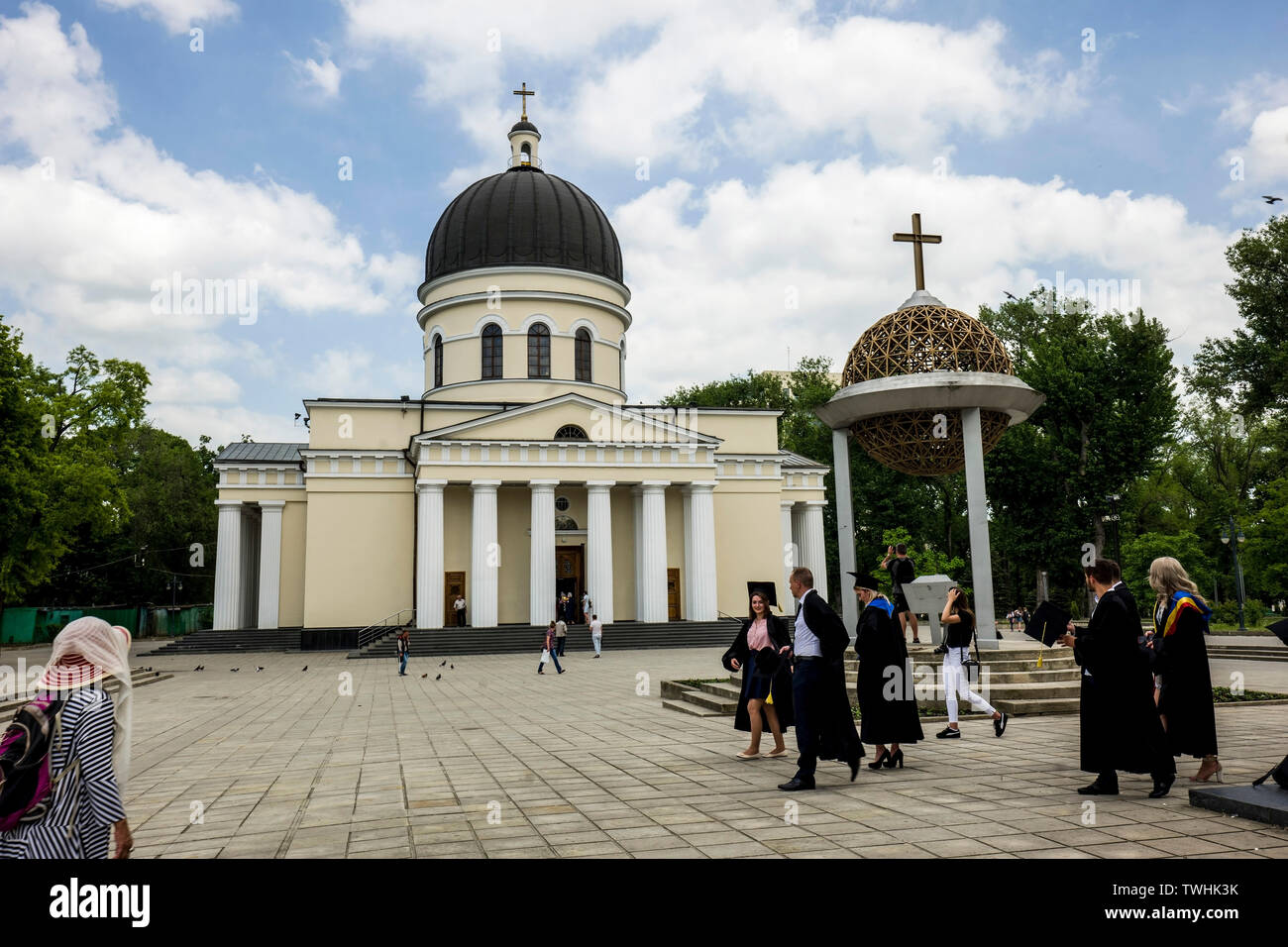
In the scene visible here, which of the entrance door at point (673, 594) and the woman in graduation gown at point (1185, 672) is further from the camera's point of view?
the entrance door at point (673, 594)

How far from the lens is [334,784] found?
303 inches

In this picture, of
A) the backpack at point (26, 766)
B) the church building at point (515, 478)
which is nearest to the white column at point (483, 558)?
the church building at point (515, 478)

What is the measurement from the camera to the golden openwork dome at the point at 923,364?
568 inches

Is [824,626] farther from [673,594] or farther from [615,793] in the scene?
[673,594]

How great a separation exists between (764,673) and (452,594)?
27779 millimetres

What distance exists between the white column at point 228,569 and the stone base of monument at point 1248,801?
36.3 meters

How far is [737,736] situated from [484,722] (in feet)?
12.9

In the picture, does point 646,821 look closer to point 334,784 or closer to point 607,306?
point 334,784

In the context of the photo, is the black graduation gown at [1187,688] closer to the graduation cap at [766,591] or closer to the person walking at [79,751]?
the graduation cap at [766,591]

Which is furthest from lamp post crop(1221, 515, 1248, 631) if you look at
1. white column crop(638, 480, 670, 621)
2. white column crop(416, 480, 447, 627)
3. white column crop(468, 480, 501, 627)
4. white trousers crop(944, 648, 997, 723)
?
A: white column crop(416, 480, 447, 627)
